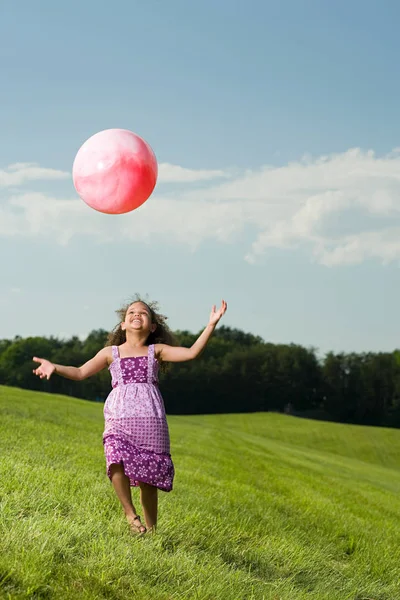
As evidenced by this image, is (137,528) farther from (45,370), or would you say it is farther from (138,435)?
(45,370)

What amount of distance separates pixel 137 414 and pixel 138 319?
79 cm

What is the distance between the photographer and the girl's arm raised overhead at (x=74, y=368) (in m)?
5.34

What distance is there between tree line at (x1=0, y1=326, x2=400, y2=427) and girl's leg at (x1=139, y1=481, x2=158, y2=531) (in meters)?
77.7

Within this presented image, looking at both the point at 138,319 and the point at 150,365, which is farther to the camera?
the point at 138,319

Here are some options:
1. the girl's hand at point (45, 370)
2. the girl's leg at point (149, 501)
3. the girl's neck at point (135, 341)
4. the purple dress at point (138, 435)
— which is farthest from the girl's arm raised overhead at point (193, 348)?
the girl's leg at point (149, 501)

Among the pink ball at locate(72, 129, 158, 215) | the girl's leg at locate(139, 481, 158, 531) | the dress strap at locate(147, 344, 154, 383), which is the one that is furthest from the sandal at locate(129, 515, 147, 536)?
the pink ball at locate(72, 129, 158, 215)

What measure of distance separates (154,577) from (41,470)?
3.07m

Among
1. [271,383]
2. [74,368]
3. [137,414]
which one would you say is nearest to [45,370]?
[74,368]

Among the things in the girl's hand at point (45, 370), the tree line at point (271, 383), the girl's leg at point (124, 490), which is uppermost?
the tree line at point (271, 383)

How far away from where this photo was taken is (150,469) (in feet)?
17.6

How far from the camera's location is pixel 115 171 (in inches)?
251

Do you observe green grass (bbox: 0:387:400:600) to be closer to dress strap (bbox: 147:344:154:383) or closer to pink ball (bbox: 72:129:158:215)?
dress strap (bbox: 147:344:154:383)

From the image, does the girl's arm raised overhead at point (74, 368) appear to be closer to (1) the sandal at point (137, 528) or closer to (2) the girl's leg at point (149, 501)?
(2) the girl's leg at point (149, 501)

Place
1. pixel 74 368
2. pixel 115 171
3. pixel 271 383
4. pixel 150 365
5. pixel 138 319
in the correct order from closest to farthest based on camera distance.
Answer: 1. pixel 74 368
2. pixel 150 365
3. pixel 138 319
4. pixel 115 171
5. pixel 271 383
